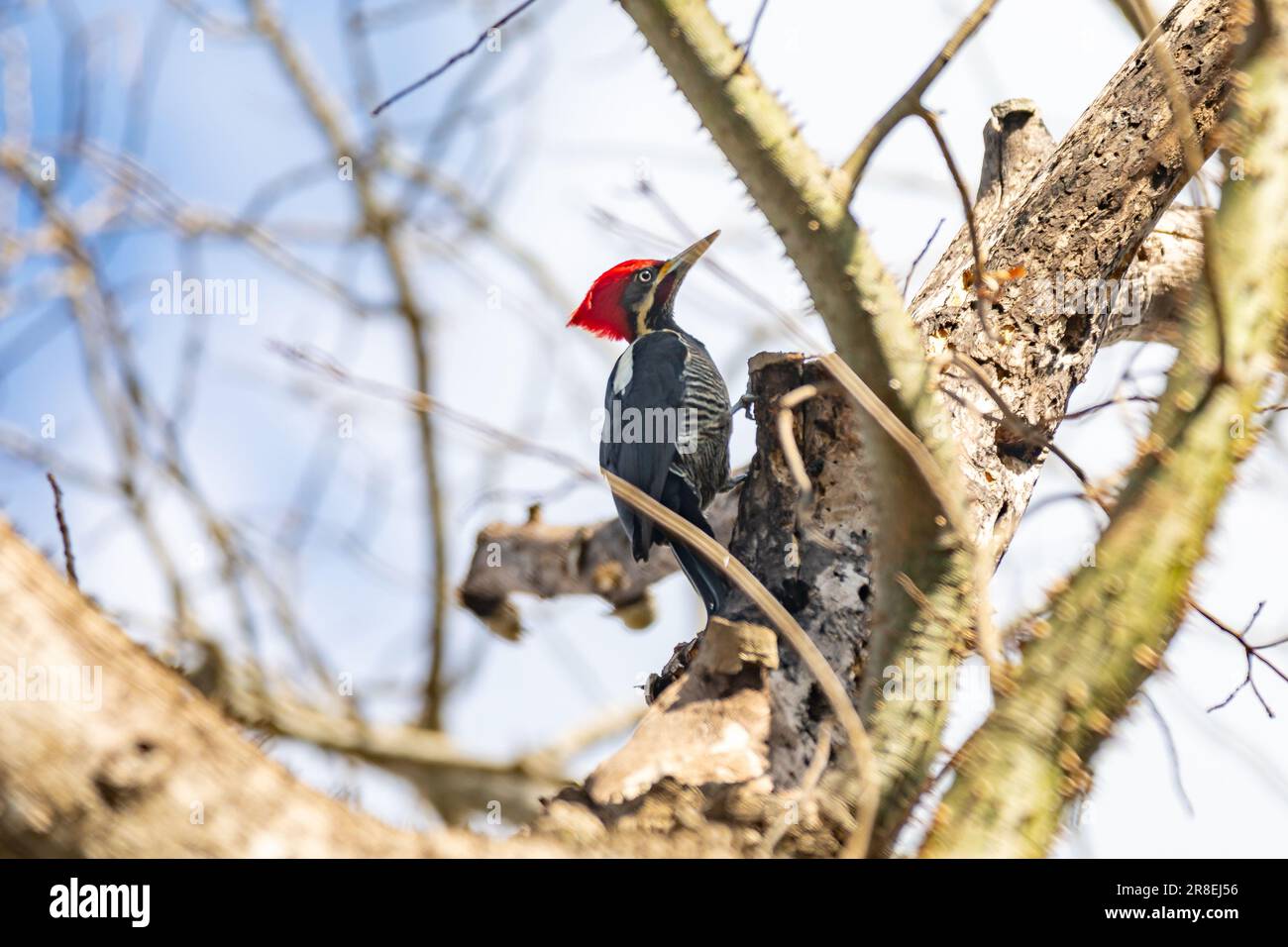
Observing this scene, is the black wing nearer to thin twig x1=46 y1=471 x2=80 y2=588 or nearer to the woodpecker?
the woodpecker

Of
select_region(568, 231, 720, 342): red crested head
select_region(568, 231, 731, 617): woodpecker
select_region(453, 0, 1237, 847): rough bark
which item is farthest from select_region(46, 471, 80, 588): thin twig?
select_region(568, 231, 720, 342): red crested head

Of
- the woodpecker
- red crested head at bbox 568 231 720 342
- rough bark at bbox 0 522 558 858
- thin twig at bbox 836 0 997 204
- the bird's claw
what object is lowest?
rough bark at bbox 0 522 558 858

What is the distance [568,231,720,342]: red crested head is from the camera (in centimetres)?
508

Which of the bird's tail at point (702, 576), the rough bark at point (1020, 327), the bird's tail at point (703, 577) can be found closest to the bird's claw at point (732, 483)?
the bird's tail at point (702, 576)

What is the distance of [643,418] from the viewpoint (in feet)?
14.5

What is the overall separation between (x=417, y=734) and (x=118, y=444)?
5.88 feet

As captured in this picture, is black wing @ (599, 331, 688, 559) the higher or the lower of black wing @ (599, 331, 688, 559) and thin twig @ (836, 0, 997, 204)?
the higher

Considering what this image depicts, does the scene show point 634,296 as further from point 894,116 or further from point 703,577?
point 894,116

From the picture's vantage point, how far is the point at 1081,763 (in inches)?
64.1

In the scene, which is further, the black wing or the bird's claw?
the bird's claw

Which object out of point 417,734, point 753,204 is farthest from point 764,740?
point 417,734

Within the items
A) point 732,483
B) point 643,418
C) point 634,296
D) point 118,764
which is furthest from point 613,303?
point 118,764

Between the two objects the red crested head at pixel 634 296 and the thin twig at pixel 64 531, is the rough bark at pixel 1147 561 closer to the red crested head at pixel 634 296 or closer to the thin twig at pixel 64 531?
the thin twig at pixel 64 531

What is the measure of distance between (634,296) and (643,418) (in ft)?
3.27
